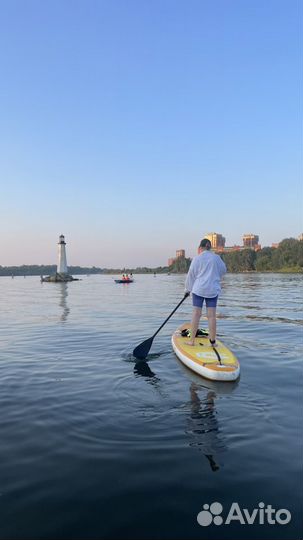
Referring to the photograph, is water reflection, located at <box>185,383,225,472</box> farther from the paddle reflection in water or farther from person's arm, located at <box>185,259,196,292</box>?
person's arm, located at <box>185,259,196,292</box>

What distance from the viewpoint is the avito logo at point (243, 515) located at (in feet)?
11.7

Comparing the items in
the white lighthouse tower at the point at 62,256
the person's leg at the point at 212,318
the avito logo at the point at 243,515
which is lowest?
the avito logo at the point at 243,515

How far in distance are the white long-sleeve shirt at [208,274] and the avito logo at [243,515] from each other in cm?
586

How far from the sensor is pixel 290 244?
6240 inches

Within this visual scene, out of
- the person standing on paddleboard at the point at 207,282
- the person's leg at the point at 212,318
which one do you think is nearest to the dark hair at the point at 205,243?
the person standing on paddleboard at the point at 207,282

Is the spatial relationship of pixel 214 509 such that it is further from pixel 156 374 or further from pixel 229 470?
pixel 156 374

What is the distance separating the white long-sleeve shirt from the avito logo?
586cm

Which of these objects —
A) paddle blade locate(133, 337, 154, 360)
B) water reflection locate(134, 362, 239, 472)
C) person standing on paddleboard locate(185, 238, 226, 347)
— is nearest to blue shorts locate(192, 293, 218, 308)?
person standing on paddleboard locate(185, 238, 226, 347)

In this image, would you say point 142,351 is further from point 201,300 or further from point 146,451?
point 146,451

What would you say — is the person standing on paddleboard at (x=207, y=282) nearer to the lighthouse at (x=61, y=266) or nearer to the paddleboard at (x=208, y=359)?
the paddleboard at (x=208, y=359)

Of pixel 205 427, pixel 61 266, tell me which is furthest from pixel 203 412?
pixel 61 266

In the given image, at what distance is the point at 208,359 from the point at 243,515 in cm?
520

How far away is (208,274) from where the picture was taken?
9438 millimetres

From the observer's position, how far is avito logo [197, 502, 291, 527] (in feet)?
11.7
